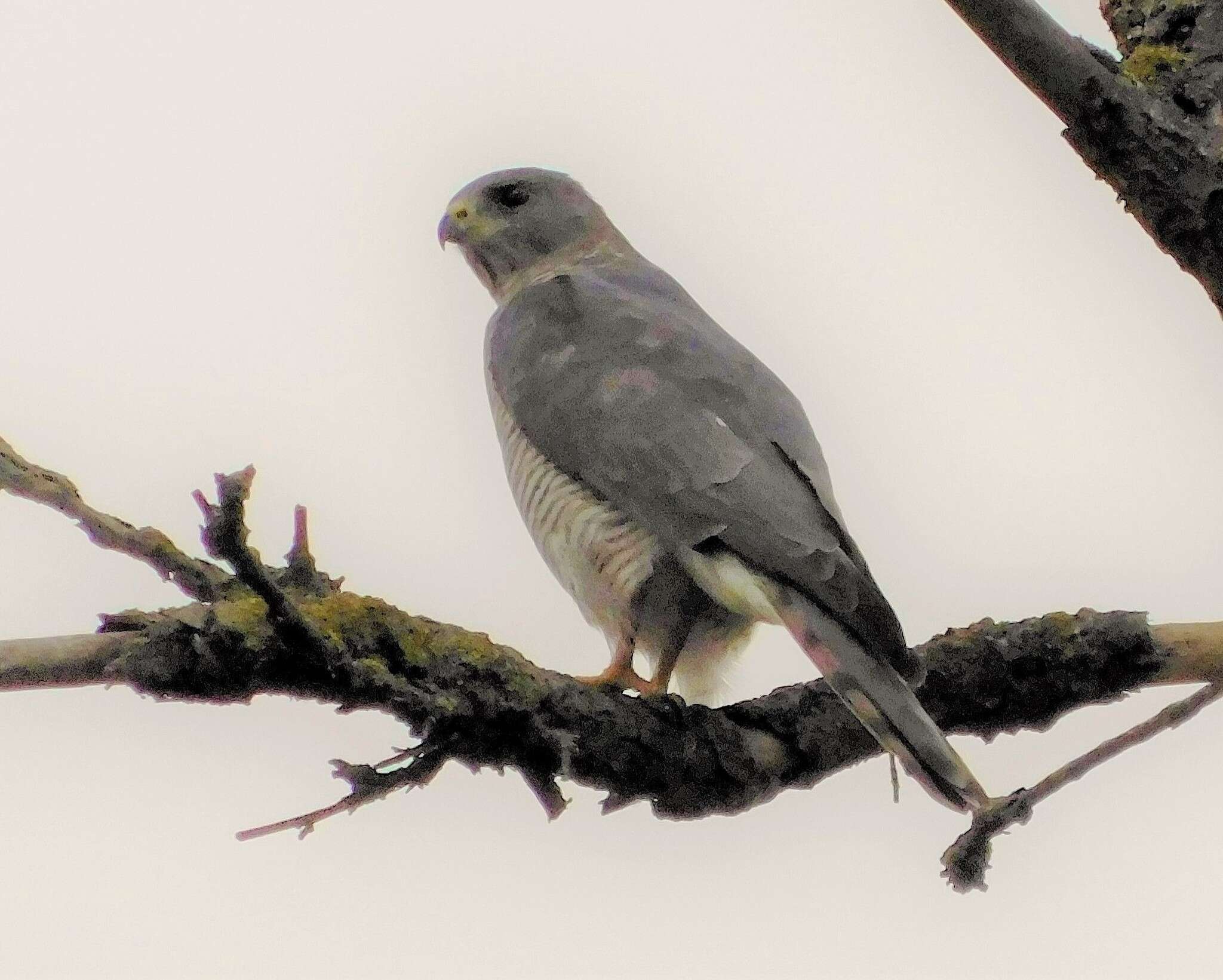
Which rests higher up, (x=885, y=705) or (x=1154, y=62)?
(x=1154, y=62)

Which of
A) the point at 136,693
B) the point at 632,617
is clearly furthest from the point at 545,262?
the point at 136,693

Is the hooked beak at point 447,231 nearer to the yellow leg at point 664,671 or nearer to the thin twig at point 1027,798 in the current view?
the yellow leg at point 664,671

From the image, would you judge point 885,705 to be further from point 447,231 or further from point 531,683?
point 447,231

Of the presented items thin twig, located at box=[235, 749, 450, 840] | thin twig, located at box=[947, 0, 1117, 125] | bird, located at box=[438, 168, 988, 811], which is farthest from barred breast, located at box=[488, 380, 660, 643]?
thin twig, located at box=[947, 0, 1117, 125]

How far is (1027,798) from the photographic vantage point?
1.97 meters

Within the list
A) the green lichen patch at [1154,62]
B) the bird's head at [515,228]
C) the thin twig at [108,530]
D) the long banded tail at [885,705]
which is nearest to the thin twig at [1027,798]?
the long banded tail at [885,705]

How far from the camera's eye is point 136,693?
2.12 metres

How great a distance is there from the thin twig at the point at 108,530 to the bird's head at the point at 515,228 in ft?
8.56

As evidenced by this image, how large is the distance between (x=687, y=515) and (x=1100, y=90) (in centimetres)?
133

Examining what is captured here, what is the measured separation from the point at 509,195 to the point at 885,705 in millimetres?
2677

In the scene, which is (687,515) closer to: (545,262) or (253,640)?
(253,640)

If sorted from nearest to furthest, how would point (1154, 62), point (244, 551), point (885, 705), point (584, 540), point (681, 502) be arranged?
point (244, 551) < point (885, 705) < point (1154, 62) < point (681, 502) < point (584, 540)

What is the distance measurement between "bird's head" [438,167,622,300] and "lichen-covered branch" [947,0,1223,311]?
2.38 metres

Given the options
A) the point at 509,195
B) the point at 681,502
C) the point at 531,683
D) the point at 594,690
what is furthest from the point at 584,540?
the point at 509,195
